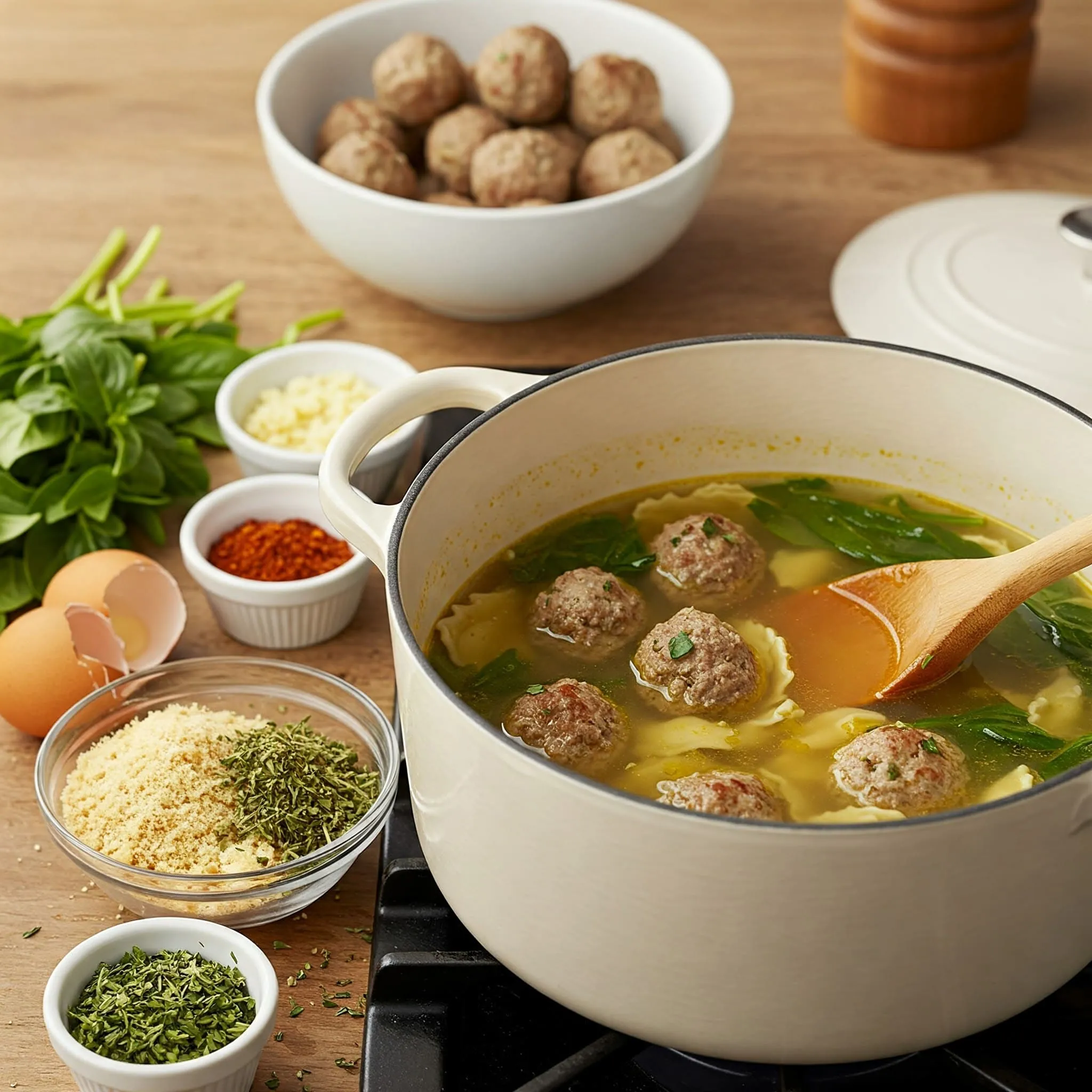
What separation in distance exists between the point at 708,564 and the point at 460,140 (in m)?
1.11

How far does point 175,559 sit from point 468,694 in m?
0.73

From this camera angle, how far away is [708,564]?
71.8 inches

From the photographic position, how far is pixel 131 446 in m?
2.13

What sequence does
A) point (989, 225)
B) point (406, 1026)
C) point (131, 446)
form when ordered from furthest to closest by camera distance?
1. point (989, 225)
2. point (131, 446)
3. point (406, 1026)

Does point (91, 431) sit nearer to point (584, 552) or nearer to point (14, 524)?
point (14, 524)

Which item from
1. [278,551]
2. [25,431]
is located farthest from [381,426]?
[25,431]

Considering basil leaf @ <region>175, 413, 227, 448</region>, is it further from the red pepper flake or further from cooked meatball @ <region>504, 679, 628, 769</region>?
cooked meatball @ <region>504, 679, 628, 769</region>

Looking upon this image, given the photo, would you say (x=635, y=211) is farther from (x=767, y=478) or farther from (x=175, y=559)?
(x=175, y=559)

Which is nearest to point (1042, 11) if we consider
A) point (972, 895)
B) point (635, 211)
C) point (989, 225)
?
point (989, 225)

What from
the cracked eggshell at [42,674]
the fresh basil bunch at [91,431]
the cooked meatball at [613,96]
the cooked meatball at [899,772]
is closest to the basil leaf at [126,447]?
the fresh basil bunch at [91,431]

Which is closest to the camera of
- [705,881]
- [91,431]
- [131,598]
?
[705,881]

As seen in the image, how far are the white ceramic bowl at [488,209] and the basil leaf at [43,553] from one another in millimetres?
737

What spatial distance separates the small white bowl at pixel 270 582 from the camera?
1.97 m

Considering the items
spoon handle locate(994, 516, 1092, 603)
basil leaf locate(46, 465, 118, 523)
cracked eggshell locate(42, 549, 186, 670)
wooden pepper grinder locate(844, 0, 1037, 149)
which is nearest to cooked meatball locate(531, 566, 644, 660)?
spoon handle locate(994, 516, 1092, 603)
